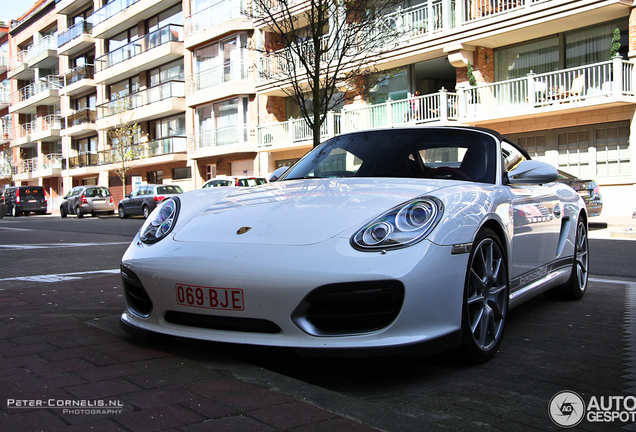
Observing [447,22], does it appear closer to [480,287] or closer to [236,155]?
[236,155]

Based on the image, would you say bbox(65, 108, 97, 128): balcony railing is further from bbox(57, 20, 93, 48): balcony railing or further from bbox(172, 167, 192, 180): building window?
bbox(172, 167, 192, 180): building window

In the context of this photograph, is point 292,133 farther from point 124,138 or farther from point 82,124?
point 82,124

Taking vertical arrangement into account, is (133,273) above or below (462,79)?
below

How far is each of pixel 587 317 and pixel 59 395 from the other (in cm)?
368

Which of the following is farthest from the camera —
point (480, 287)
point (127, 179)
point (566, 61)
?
point (127, 179)

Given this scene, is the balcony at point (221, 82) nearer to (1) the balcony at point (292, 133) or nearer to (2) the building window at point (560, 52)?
(1) the balcony at point (292, 133)

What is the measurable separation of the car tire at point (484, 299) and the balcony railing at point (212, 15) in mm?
27779

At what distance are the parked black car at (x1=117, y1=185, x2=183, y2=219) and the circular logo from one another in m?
24.6

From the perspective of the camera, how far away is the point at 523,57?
68.7 feet

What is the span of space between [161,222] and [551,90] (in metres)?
18.1

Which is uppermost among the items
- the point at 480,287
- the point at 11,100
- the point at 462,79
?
the point at 11,100

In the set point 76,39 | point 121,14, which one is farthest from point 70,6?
point 121,14

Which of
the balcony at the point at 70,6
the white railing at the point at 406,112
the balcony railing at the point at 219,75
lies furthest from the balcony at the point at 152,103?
the white railing at the point at 406,112

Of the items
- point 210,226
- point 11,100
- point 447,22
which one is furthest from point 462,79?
point 11,100
